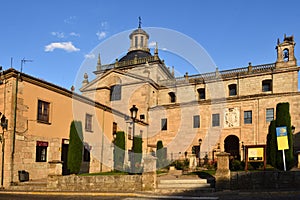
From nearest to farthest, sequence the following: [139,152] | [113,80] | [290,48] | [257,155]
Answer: [257,155] → [139,152] → [290,48] → [113,80]

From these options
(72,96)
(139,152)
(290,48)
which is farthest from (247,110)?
(72,96)

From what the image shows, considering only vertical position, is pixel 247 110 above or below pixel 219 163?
above

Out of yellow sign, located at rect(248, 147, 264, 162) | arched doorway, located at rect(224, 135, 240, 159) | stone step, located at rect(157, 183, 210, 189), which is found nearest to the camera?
stone step, located at rect(157, 183, 210, 189)

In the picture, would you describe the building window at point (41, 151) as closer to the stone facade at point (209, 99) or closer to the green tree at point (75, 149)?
the green tree at point (75, 149)

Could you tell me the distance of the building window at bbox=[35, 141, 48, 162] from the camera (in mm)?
17681

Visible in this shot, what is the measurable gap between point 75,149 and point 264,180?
11.0 meters

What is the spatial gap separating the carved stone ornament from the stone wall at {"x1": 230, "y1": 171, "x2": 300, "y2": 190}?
68.7 feet

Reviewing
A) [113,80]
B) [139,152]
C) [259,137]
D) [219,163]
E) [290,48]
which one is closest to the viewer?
[219,163]

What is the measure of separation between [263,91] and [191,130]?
9.55 m

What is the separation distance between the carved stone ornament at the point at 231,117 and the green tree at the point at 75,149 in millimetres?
19090

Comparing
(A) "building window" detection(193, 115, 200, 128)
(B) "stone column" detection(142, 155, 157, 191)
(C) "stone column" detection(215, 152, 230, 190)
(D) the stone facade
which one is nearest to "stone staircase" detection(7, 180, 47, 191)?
(B) "stone column" detection(142, 155, 157, 191)

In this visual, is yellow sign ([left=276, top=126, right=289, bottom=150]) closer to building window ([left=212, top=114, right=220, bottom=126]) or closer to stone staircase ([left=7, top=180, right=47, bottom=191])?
stone staircase ([left=7, top=180, right=47, bottom=191])

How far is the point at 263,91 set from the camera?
115ft

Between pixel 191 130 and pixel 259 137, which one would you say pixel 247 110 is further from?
pixel 191 130
